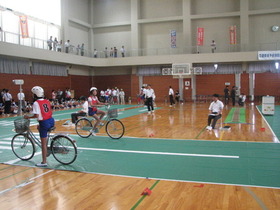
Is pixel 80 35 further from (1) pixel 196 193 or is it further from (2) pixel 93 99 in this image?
(1) pixel 196 193

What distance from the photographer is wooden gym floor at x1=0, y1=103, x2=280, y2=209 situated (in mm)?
4441

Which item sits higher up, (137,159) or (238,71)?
(238,71)

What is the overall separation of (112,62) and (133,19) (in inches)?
220

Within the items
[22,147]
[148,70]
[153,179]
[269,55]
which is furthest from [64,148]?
[148,70]

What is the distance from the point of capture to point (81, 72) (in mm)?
32062

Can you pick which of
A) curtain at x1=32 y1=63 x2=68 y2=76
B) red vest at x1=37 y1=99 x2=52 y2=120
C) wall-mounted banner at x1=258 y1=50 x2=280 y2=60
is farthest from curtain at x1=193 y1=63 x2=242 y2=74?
red vest at x1=37 y1=99 x2=52 y2=120

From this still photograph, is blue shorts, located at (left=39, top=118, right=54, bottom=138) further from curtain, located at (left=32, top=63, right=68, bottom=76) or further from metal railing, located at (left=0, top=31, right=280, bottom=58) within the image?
curtain, located at (left=32, top=63, right=68, bottom=76)

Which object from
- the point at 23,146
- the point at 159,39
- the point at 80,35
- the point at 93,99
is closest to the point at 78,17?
the point at 80,35

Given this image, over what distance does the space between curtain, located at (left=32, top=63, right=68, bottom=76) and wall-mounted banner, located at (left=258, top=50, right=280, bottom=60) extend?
18.8m

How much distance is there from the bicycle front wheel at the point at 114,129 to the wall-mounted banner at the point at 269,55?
21.2m

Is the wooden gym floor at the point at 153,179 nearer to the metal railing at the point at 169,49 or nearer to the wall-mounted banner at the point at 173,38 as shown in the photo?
the metal railing at the point at 169,49

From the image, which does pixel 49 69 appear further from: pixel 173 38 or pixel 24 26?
pixel 173 38

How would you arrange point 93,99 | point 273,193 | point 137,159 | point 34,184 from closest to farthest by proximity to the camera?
point 273,193
point 34,184
point 137,159
point 93,99

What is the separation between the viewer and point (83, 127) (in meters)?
9.73
